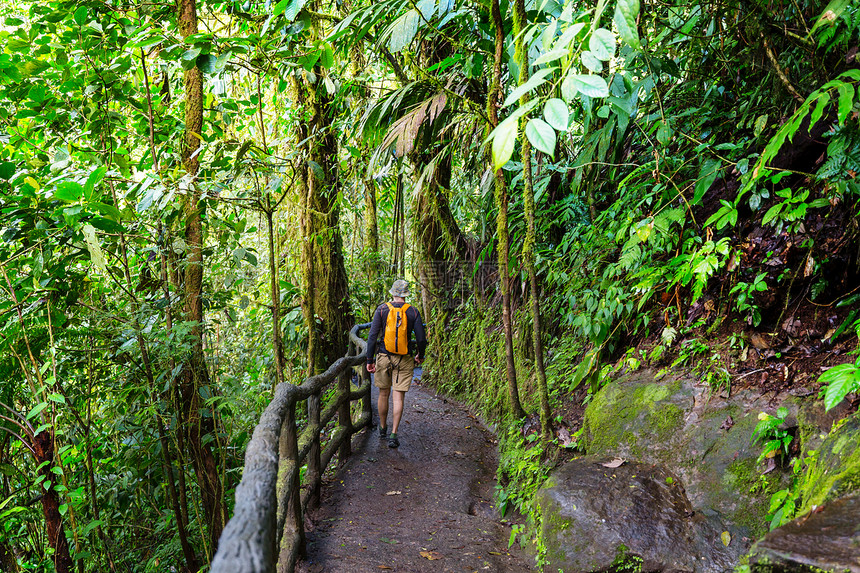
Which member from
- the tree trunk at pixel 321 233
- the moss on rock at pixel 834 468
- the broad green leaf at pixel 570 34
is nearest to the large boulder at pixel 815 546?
the moss on rock at pixel 834 468

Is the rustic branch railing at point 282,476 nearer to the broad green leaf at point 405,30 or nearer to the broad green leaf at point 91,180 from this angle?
the broad green leaf at point 91,180

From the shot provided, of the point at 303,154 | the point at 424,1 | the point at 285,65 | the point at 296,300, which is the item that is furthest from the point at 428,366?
the point at 424,1

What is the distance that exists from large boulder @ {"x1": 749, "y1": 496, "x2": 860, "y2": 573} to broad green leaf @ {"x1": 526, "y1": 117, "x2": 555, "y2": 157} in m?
1.46

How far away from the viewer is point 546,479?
4133 millimetres

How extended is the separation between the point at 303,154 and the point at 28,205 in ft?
9.92

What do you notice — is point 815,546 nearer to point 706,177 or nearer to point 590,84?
point 590,84

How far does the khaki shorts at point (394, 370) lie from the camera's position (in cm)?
622

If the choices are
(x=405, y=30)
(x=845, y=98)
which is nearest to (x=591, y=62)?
(x=845, y=98)

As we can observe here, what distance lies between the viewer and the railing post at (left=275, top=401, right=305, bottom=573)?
3047 mm

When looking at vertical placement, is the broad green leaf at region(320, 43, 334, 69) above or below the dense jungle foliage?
above

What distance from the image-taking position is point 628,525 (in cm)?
332

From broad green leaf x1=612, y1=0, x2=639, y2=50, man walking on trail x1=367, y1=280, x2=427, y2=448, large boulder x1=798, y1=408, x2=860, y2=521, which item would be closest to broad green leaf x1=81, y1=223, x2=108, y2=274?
broad green leaf x1=612, y1=0, x2=639, y2=50

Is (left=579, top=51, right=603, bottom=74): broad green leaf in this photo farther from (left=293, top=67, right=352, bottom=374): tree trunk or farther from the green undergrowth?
(left=293, top=67, right=352, bottom=374): tree trunk

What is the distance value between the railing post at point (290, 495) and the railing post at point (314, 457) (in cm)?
63
